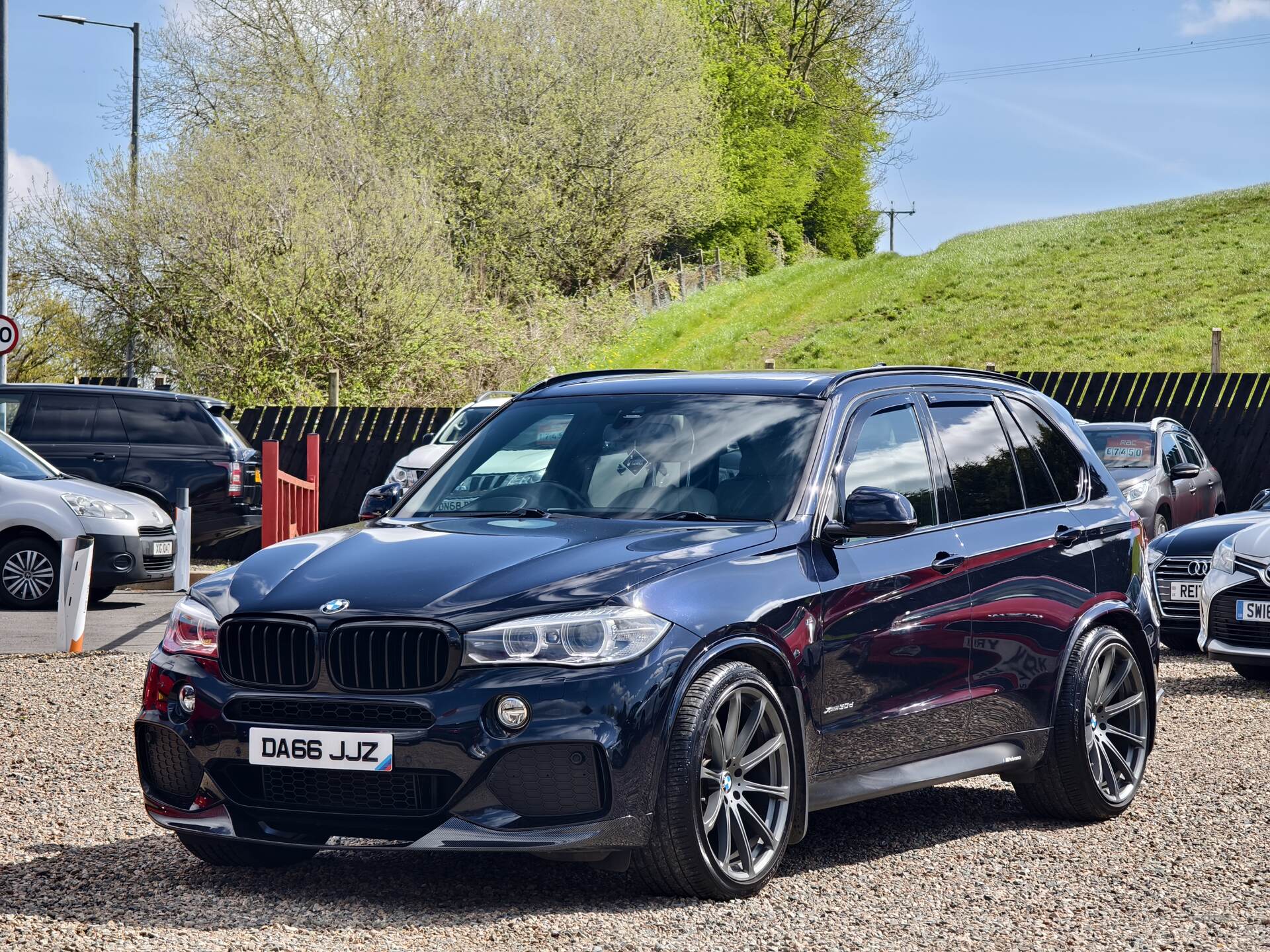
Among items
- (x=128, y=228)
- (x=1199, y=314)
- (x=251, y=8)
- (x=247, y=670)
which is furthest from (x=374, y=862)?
(x=1199, y=314)

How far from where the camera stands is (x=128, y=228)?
31.0 meters

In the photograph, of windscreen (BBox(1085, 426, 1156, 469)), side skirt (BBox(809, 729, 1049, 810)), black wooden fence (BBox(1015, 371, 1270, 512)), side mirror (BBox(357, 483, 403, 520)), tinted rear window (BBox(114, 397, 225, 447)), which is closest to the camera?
side skirt (BBox(809, 729, 1049, 810))

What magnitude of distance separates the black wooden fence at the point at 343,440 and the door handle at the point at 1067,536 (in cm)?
1709

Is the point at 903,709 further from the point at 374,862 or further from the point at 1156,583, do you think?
the point at 1156,583

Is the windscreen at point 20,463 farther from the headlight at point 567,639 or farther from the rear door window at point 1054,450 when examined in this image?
the headlight at point 567,639

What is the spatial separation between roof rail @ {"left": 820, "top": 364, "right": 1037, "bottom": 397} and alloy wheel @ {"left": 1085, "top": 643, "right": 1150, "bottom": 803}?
1.26 meters

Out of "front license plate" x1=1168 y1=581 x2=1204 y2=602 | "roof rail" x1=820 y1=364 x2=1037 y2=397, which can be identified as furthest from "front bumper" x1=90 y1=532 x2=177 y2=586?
"roof rail" x1=820 y1=364 x2=1037 y2=397

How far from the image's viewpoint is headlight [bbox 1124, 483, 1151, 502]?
58.0 feet

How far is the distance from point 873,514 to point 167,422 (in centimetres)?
1461

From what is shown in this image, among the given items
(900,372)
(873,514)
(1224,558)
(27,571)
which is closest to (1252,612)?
(1224,558)

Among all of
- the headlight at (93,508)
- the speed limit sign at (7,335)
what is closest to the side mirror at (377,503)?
the headlight at (93,508)

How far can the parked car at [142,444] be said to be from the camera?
18.7m

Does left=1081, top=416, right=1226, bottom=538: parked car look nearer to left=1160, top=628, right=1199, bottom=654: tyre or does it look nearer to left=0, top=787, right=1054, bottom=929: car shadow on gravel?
left=1160, top=628, right=1199, bottom=654: tyre

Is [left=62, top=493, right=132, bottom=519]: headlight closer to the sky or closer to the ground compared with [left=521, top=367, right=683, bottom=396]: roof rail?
closer to the ground
